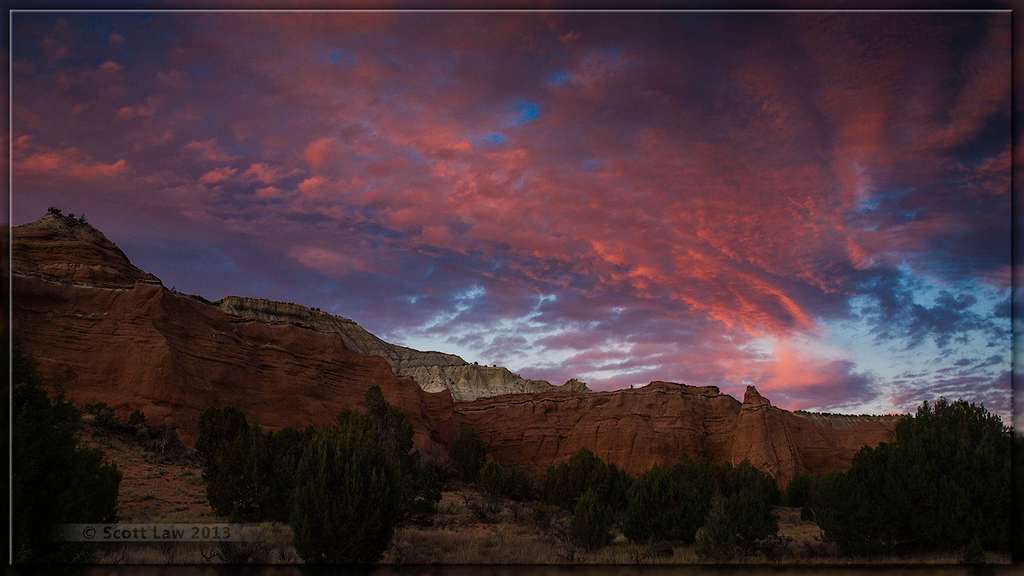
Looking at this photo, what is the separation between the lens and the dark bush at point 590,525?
15.2 m

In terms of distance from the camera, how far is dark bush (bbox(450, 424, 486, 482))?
1756 inches

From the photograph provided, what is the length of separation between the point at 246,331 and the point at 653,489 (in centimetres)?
3614

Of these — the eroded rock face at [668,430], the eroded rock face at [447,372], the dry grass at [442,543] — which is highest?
the eroded rock face at [447,372]

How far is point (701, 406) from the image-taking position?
203 feet

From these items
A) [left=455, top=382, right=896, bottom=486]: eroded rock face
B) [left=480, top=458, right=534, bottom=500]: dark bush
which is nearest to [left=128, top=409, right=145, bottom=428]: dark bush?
[left=480, top=458, right=534, bottom=500]: dark bush

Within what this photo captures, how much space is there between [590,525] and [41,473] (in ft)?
34.9

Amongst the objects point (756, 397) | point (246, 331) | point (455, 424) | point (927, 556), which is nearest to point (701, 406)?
point (756, 397)

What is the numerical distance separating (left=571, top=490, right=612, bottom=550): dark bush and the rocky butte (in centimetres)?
1729

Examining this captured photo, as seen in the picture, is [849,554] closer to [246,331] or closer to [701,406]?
[246,331]

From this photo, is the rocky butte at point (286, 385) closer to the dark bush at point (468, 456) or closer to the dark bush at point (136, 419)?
the dark bush at point (468, 456)

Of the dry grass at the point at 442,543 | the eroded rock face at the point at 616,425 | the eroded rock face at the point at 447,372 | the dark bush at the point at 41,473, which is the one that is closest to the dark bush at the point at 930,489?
the dry grass at the point at 442,543

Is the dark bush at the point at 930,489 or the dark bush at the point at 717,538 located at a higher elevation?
the dark bush at the point at 930,489

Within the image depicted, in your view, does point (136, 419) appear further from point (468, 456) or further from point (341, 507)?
point (341, 507)

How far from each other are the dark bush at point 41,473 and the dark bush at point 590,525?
9.58 metres
